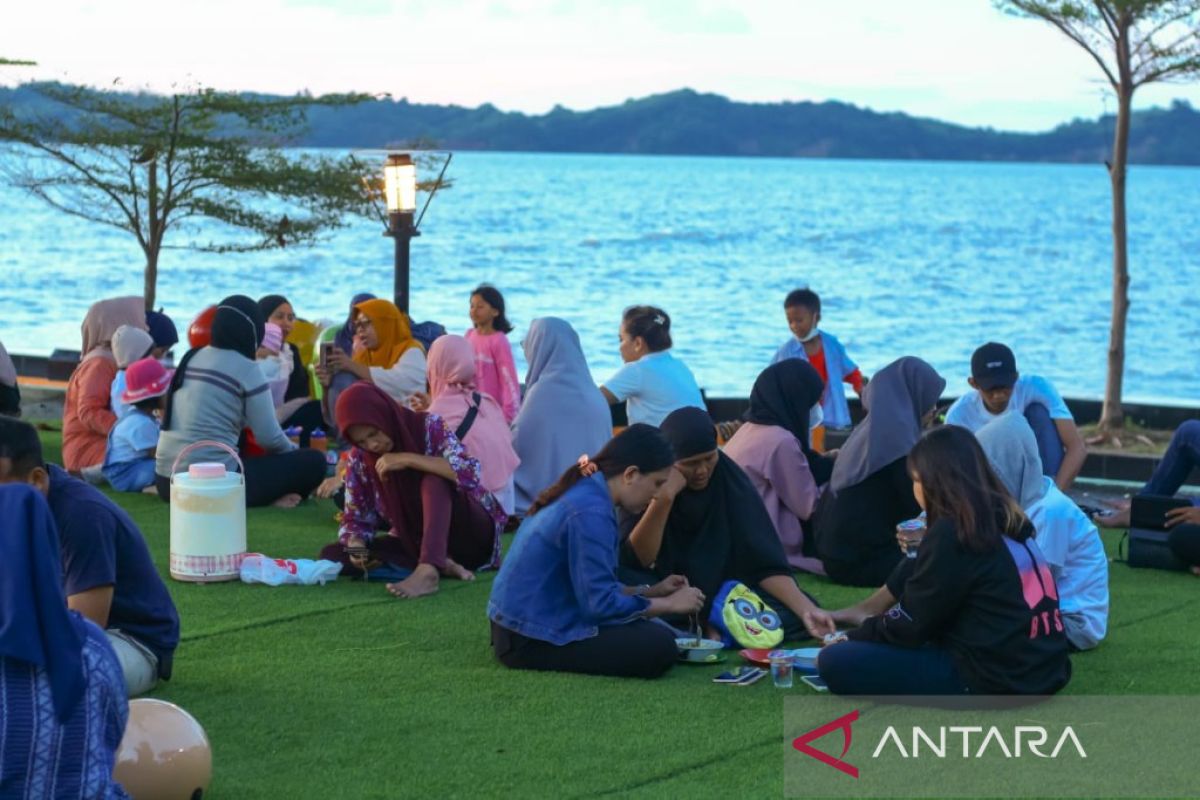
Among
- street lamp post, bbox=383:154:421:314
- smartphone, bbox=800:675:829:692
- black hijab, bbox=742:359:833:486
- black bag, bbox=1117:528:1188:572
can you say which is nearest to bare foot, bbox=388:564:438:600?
black hijab, bbox=742:359:833:486

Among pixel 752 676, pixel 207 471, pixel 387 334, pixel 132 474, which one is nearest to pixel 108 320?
pixel 132 474

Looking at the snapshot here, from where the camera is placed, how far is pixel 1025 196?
3858 inches

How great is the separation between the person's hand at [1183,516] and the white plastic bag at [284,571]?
3.94 m

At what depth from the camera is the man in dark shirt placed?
4.32 metres

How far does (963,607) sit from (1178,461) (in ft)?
12.2

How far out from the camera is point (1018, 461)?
613 cm

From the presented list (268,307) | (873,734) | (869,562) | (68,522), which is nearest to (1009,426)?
(869,562)

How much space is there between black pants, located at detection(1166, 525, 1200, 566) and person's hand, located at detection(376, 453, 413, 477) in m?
3.60

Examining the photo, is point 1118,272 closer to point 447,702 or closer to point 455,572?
point 455,572

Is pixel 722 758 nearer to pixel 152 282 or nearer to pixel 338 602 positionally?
pixel 338 602

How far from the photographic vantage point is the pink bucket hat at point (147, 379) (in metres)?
8.80

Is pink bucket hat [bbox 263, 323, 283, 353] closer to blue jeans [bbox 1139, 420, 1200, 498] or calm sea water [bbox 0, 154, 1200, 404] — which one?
blue jeans [bbox 1139, 420, 1200, 498]

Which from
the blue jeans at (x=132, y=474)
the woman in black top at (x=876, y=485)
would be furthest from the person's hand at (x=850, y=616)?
the blue jeans at (x=132, y=474)

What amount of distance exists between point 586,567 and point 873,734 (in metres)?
1.08
